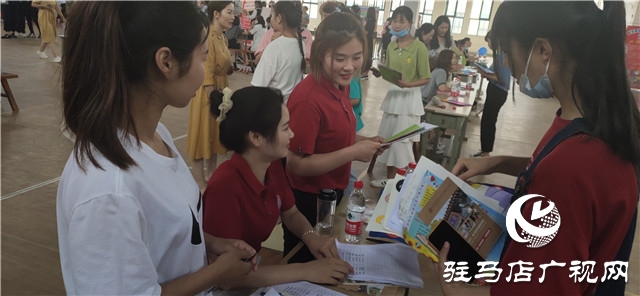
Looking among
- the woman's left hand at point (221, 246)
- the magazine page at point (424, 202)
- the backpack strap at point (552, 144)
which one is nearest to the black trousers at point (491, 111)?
the magazine page at point (424, 202)

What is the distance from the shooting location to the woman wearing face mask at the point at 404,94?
149 inches

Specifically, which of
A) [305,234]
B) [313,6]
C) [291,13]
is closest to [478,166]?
[305,234]

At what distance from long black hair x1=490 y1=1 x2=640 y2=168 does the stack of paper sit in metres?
0.72

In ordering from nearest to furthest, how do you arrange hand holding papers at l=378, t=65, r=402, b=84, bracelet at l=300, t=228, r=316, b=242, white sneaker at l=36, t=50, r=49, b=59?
1. bracelet at l=300, t=228, r=316, b=242
2. hand holding papers at l=378, t=65, r=402, b=84
3. white sneaker at l=36, t=50, r=49, b=59

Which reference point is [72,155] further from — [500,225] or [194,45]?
[500,225]

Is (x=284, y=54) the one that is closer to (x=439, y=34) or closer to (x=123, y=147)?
(x=123, y=147)

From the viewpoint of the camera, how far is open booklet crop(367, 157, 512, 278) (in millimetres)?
1081

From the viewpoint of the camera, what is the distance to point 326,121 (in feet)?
5.53

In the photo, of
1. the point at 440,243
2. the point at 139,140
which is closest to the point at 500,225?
the point at 440,243

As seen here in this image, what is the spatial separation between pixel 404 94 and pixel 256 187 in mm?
2671

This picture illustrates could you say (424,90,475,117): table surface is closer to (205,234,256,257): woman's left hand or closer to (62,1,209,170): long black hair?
(205,234,256,257): woman's left hand

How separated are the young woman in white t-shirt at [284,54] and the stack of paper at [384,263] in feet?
6.09

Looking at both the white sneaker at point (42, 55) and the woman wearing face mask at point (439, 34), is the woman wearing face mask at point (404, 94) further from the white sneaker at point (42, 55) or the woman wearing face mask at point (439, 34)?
the white sneaker at point (42, 55)

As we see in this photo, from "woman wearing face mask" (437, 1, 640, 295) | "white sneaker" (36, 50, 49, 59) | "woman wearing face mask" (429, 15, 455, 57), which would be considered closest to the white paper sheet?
"woman wearing face mask" (437, 1, 640, 295)
